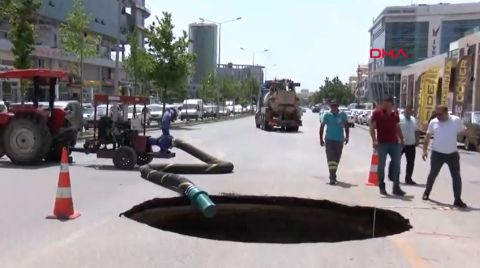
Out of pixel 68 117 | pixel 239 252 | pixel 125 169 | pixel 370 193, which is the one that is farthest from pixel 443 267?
pixel 68 117

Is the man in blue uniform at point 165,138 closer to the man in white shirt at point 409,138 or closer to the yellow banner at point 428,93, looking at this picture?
the man in white shirt at point 409,138

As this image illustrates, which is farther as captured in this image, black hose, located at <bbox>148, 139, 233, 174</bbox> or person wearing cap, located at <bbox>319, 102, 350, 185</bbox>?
black hose, located at <bbox>148, 139, 233, 174</bbox>

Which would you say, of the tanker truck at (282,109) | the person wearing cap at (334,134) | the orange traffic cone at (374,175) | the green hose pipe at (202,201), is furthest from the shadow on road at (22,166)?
the tanker truck at (282,109)

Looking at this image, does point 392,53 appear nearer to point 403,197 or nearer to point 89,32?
point 89,32

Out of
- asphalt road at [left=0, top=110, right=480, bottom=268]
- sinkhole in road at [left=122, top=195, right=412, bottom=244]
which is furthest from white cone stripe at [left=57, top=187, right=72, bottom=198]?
sinkhole in road at [left=122, top=195, right=412, bottom=244]

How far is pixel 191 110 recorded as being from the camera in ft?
186

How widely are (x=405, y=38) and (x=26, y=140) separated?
115 m

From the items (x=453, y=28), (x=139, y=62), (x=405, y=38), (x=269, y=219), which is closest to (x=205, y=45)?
(x=405, y=38)

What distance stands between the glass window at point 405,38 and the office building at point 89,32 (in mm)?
50377

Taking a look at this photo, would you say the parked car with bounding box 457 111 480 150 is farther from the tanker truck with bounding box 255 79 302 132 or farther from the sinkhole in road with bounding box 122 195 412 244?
the sinkhole in road with bounding box 122 195 412 244

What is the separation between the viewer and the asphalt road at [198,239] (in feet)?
20.2

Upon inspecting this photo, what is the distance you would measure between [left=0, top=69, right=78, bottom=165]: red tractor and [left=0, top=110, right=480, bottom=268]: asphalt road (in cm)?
105

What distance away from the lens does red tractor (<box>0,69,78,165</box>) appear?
47.2ft

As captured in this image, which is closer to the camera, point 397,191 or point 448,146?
point 448,146
